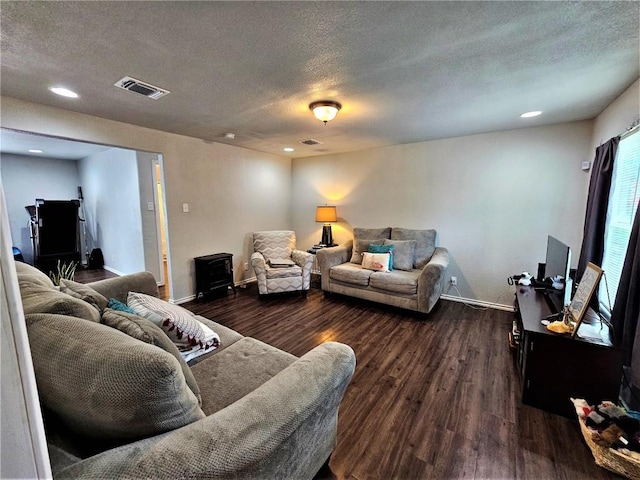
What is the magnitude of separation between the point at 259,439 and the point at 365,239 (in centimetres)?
349

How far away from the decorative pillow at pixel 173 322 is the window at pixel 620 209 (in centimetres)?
278

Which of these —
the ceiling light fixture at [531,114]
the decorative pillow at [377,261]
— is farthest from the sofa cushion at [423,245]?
the ceiling light fixture at [531,114]

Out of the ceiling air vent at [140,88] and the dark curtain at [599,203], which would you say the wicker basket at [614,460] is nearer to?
the dark curtain at [599,203]

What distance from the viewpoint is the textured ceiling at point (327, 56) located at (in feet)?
4.31

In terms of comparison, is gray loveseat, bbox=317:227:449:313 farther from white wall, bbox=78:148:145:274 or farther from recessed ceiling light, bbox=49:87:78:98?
white wall, bbox=78:148:145:274

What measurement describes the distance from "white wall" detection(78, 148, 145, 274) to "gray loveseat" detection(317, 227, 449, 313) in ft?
10.7

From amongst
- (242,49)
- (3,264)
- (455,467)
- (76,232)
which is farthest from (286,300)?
(76,232)

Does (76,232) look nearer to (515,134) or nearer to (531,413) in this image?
(531,413)

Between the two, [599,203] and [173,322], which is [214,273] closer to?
[173,322]

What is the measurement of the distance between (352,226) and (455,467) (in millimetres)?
3570

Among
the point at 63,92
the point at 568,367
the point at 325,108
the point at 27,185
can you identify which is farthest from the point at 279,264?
the point at 27,185

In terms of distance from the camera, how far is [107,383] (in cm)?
71

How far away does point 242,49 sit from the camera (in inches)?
63.5

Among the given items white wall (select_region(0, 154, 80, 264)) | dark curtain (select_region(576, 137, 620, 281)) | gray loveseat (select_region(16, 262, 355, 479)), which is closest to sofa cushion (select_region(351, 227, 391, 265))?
dark curtain (select_region(576, 137, 620, 281))
